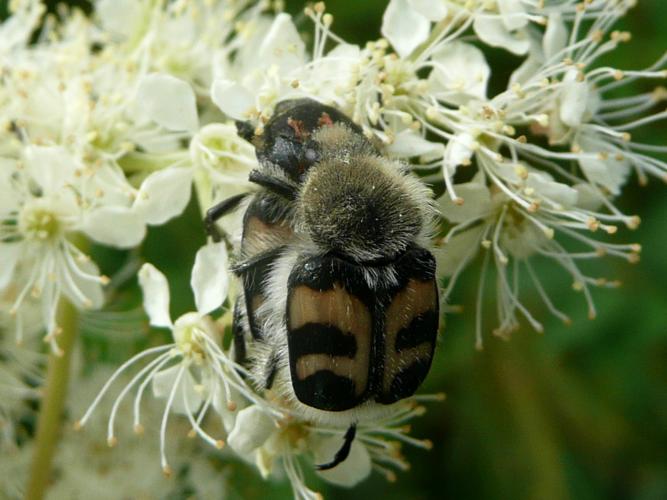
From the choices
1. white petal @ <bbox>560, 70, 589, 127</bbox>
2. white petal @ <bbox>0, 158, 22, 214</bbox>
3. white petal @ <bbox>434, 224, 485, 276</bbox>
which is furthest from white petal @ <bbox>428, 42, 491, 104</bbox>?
white petal @ <bbox>0, 158, 22, 214</bbox>

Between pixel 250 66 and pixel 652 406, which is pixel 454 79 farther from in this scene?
pixel 652 406

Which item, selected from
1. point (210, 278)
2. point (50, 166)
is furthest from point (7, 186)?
point (210, 278)

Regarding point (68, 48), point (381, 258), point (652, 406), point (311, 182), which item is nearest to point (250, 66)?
point (68, 48)

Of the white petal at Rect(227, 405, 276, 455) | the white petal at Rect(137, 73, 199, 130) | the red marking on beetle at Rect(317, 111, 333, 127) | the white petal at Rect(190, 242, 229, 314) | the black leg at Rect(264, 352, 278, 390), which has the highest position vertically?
the red marking on beetle at Rect(317, 111, 333, 127)

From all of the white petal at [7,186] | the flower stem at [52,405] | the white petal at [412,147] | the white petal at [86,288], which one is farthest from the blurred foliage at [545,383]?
the white petal at [412,147]

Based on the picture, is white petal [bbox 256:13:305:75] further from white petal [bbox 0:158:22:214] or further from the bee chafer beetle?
white petal [bbox 0:158:22:214]

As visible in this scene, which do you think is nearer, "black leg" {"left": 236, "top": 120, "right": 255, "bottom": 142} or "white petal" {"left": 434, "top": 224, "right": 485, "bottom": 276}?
"black leg" {"left": 236, "top": 120, "right": 255, "bottom": 142}

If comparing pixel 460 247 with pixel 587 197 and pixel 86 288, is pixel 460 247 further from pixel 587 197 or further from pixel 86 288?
pixel 86 288
